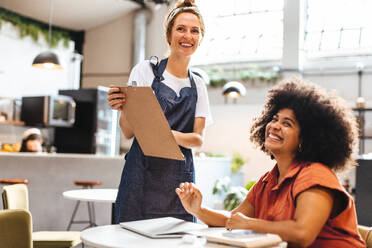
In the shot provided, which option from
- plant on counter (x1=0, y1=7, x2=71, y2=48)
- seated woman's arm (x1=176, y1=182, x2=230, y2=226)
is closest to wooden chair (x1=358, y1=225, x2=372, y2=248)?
seated woman's arm (x1=176, y1=182, x2=230, y2=226)

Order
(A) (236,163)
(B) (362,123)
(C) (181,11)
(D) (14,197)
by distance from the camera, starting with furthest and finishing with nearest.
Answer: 1. (A) (236,163)
2. (B) (362,123)
3. (D) (14,197)
4. (C) (181,11)

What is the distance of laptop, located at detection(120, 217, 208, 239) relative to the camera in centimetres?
144

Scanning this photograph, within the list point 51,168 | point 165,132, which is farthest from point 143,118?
point 51,168

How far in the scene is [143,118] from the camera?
1.78m

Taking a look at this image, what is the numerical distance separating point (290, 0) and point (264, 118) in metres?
8.56

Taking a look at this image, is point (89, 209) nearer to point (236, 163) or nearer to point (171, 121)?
point (171, 121)

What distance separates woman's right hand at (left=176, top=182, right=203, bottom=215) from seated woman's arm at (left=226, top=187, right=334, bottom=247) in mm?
301

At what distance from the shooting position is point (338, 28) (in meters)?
9.95

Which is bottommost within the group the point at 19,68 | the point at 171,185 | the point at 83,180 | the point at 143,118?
the point at 83,180

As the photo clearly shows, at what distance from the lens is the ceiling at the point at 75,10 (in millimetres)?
9336

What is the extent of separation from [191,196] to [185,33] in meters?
0.79

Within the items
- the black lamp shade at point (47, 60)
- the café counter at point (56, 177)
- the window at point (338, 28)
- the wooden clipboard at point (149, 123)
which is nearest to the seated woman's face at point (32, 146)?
the black lamp shade at point (47, 60)

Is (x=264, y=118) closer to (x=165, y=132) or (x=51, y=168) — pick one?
(x=165, y=132)

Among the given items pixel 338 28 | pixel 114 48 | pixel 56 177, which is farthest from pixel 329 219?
pixel 114 48
